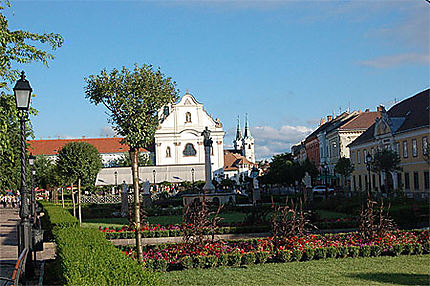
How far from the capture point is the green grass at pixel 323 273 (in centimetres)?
1103

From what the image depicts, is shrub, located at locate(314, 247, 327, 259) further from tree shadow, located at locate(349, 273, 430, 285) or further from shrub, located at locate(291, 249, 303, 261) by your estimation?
tree shadow, located at locate(349, 273, 430, 285)

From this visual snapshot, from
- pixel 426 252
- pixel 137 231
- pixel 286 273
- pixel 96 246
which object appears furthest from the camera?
pixel 426 252

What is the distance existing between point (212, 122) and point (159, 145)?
9.21 meters

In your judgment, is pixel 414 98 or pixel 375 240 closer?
pixel 375 240

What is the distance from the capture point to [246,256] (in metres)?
13.3

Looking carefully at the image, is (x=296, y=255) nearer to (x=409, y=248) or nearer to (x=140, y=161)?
(x=409, y=248)

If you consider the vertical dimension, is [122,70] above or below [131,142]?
Answer: above

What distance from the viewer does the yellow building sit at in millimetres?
40125

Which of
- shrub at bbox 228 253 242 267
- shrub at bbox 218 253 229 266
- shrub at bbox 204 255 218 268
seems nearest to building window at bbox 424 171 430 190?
shrub at bbox 228 253 242 267

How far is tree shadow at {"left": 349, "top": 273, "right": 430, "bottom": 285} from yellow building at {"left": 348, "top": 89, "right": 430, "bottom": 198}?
26.3 meters

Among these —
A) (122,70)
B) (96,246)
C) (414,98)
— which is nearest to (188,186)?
(414,98)

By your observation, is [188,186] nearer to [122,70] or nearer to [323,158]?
[323,158]

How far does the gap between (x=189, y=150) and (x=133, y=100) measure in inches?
2753

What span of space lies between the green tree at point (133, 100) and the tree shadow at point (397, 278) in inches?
197
